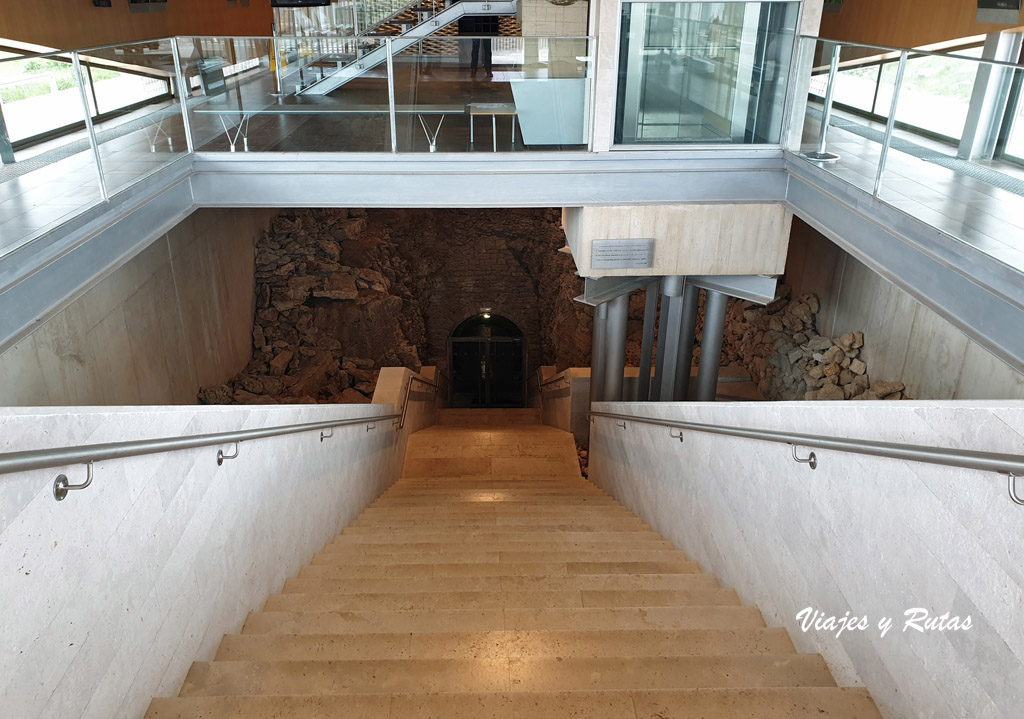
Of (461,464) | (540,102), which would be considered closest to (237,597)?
(540,102)

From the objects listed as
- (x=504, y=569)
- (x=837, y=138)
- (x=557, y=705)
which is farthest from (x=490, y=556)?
(x=837, y=138)

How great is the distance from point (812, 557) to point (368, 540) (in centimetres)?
346

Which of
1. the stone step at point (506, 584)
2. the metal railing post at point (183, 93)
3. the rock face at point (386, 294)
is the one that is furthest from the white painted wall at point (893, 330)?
the metal railing post at point (183, 93)

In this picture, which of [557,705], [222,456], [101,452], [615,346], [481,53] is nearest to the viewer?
[101,452]

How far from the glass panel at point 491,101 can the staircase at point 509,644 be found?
366 cm

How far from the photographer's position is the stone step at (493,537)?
5.30 m

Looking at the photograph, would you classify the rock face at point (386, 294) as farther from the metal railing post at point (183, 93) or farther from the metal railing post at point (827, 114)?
the metal railing post at point (827, 114)

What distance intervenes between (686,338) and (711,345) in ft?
1.15

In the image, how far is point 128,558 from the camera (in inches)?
93.6

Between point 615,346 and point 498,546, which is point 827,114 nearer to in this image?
point 498,546

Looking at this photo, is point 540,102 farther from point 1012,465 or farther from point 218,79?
point 1012,465

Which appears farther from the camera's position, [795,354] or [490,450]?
[490,450]

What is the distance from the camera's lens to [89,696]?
2.13 meters

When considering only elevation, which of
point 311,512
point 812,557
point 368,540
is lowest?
point 368,540
